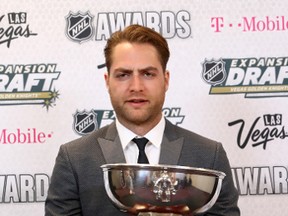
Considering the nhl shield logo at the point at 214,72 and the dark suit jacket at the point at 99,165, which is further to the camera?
the nhl shield logo at the point at 214,72

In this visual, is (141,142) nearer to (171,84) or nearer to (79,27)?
(171,84)

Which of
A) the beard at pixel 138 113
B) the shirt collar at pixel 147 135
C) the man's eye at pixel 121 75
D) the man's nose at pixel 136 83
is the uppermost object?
the man's eye at pixel 121 75

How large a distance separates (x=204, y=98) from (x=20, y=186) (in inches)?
24.5

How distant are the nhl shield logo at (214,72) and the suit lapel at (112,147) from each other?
0.48 m

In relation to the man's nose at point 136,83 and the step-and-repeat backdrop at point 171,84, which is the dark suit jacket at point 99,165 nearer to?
the man's nose at point 136,83

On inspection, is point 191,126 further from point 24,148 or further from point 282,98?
point 24,148

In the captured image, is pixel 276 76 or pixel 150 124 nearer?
pixel 150 124

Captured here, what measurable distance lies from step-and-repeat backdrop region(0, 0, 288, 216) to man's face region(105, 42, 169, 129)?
44cm

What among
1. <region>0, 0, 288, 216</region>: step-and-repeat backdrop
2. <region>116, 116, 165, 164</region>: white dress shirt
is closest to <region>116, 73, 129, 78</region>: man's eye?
<region>116, 116, 165, 164</region>: white dress shirt

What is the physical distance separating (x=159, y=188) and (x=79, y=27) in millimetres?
914

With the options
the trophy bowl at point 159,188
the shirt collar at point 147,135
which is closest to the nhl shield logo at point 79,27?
the shirt collar at point 147,135

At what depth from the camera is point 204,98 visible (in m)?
2.30

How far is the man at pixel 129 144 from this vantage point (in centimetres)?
184

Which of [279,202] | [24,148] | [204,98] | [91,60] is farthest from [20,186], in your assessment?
[279,202]
